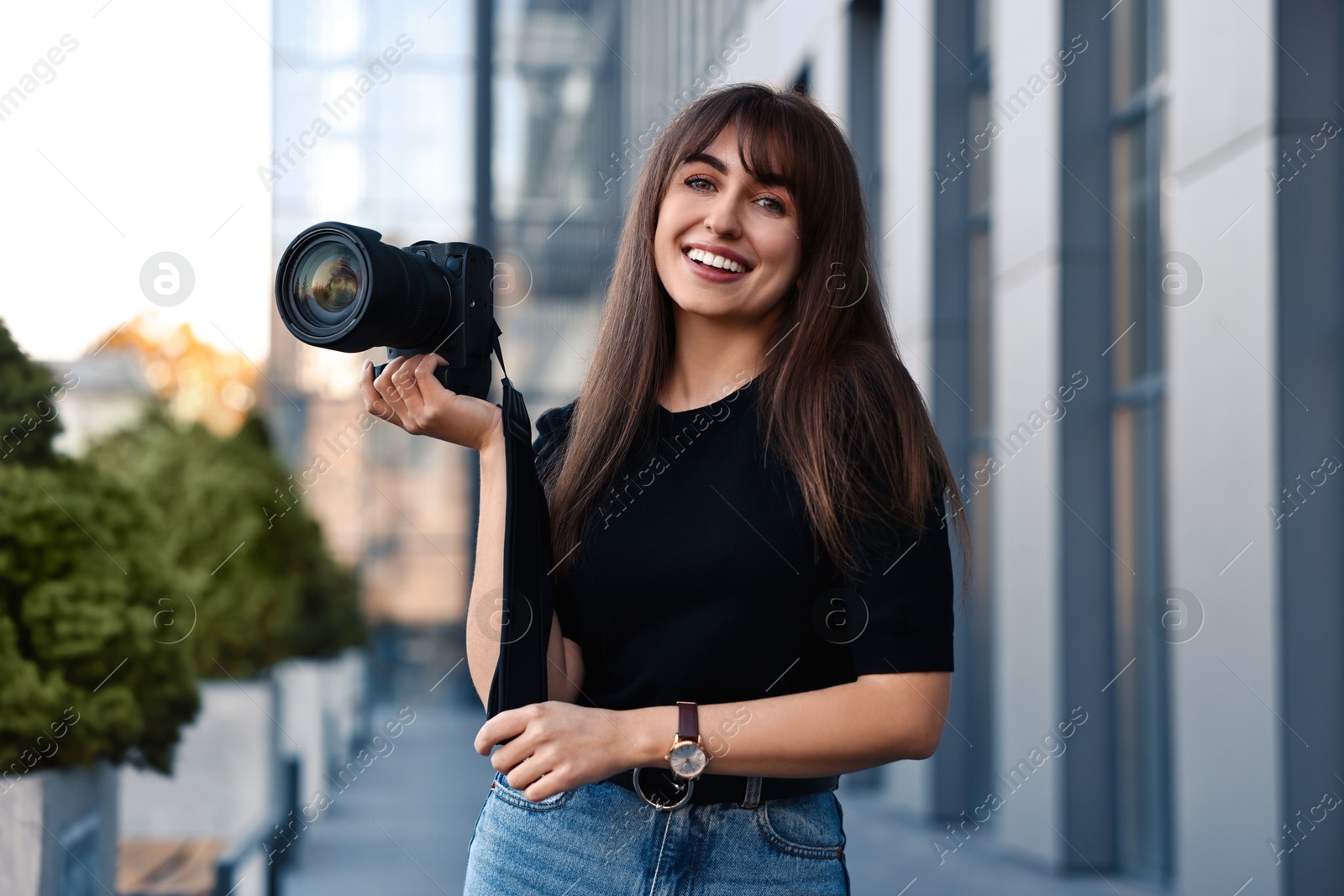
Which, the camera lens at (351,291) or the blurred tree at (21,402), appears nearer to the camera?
the camera lens at (351,291)

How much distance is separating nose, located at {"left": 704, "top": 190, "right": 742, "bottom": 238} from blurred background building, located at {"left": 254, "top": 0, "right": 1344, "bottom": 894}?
1.85 feet

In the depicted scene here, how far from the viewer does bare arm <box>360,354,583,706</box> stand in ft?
4.99

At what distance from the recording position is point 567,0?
19.2 m

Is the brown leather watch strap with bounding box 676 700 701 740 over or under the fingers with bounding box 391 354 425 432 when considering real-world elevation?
under

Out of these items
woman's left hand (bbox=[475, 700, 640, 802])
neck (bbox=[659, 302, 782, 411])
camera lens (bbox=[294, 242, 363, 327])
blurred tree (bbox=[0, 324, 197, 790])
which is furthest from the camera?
blurred tree (bbox=[0, 324, 197, 790])

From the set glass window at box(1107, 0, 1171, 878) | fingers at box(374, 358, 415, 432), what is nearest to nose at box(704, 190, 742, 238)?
fingers at box(374, 358, 415, 432)

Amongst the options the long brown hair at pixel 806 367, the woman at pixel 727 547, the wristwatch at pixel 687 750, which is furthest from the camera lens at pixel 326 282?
the wristwatch at pixel 687 750

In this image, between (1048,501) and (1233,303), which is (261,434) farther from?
(1233,303)

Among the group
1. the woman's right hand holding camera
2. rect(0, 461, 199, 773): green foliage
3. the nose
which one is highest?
the nose

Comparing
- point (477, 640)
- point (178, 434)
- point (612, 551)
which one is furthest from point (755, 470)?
point (178, 434)

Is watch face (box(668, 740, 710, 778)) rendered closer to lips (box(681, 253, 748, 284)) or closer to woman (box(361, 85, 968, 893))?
woman (box(361, 85, 968, 893))

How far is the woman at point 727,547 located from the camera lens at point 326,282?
0.36 feet

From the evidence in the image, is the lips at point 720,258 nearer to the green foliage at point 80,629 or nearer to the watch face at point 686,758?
the watch face at point 686,758

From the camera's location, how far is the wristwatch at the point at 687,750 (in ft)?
4.29
